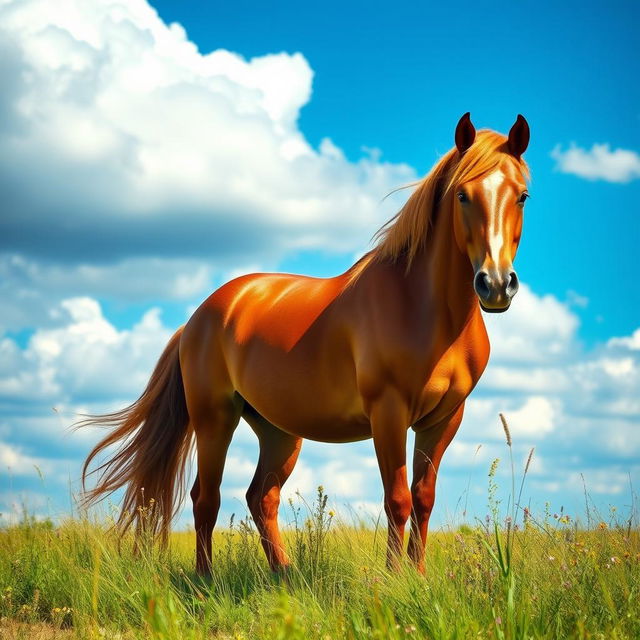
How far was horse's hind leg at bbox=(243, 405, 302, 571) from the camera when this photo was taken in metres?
6.60

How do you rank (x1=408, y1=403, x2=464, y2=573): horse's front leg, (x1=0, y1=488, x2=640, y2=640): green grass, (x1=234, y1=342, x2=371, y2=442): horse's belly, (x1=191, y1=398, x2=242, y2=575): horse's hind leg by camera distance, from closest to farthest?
(x1=0, y1=488, x2=640, y2=640): green grass
(x1=408, y1=403, x2=464, y2=573): horse's front leg
(x1=234, y1=342, x2=371, y2=442): horse's belly
(x1=191, y1=398, x2=242, y2=575): horse's hind leg

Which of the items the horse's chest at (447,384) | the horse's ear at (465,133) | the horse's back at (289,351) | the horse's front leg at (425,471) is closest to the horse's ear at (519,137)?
the horse's ear at (465,133)

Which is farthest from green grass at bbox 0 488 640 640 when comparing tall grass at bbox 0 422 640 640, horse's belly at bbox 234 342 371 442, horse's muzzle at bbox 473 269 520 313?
horse's muzzle at bbox 473 269 520 313

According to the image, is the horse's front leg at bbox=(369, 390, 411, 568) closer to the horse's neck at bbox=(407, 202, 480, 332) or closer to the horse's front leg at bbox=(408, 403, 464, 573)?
the horse's front leg at bbox=(408, 403, 464, 573)

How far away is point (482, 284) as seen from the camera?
458 centimetres

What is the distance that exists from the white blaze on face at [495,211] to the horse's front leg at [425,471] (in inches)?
54.9

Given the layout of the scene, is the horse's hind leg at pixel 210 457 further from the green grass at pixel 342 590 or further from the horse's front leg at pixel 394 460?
the horse's front leg at pixel 394 460

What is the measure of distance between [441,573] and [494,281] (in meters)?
1.71

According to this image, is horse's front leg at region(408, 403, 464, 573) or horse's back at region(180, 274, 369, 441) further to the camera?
horse's back at region(180, 274, 369, 441)

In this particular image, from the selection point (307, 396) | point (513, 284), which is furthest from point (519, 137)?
point (307, 396)

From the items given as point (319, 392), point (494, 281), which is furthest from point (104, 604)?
point (494, 281)

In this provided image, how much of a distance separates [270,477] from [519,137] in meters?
3.53

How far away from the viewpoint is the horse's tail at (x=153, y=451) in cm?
→ 709

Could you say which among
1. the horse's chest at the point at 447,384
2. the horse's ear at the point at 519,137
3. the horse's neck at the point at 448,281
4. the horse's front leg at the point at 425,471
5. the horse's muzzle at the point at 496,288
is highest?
the horse's ear at the point at 519,137
